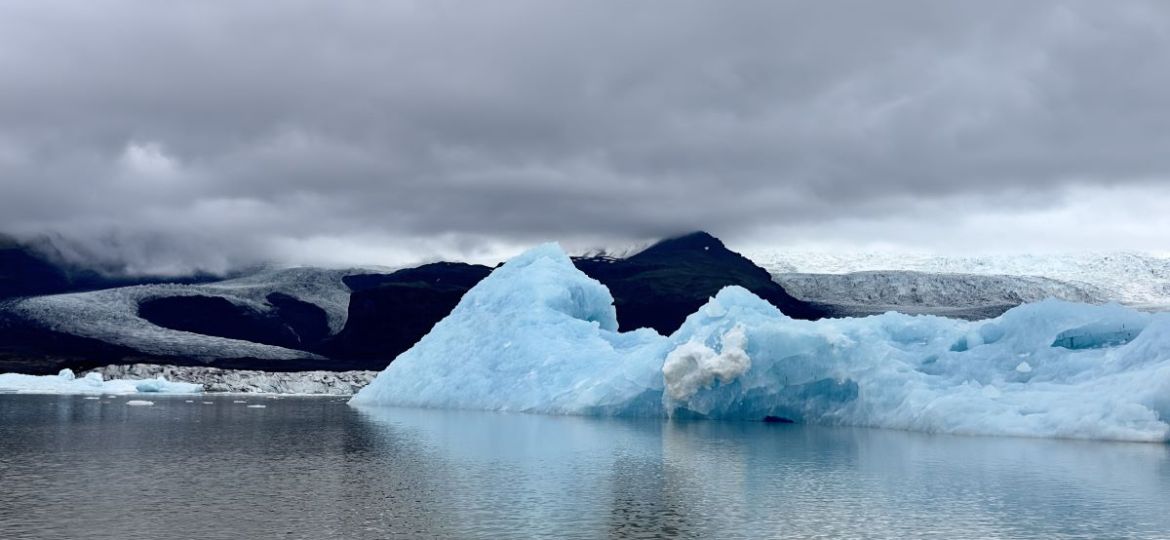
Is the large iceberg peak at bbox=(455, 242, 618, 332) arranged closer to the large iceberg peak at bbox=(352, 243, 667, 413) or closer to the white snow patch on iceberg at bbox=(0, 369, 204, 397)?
the large iceberg peak at bbox=(352, 243, 667, 413)

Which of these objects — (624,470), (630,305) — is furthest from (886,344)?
(630,305)

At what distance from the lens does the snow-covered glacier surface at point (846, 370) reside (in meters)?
34.5

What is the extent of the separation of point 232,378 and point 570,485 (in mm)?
80274

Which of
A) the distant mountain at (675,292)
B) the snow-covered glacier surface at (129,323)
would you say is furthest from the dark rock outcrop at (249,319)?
the distant mountain at (675,292)

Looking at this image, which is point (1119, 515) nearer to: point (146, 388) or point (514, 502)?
point (514, 502)

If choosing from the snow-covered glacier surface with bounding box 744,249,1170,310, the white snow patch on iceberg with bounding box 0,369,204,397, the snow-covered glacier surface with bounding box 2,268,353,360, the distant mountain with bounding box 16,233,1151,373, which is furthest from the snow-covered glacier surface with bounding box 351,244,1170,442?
the snow-covered glacier surface with bounding box 744,249,1170,310

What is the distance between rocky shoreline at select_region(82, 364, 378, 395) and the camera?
94375 millimetres

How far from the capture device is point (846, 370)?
38938 millimetres

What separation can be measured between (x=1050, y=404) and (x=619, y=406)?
1773cm

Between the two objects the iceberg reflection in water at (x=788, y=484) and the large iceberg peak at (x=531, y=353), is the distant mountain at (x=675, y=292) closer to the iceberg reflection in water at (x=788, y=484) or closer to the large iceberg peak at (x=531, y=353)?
the large iceberg peak at (x=531, y=353)

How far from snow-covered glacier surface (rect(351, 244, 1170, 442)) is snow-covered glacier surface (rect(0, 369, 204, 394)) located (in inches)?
1771

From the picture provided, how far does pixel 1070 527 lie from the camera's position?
55.3 feet

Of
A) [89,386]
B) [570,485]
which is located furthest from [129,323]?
[570,485]

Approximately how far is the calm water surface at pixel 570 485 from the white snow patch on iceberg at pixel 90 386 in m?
54.0
